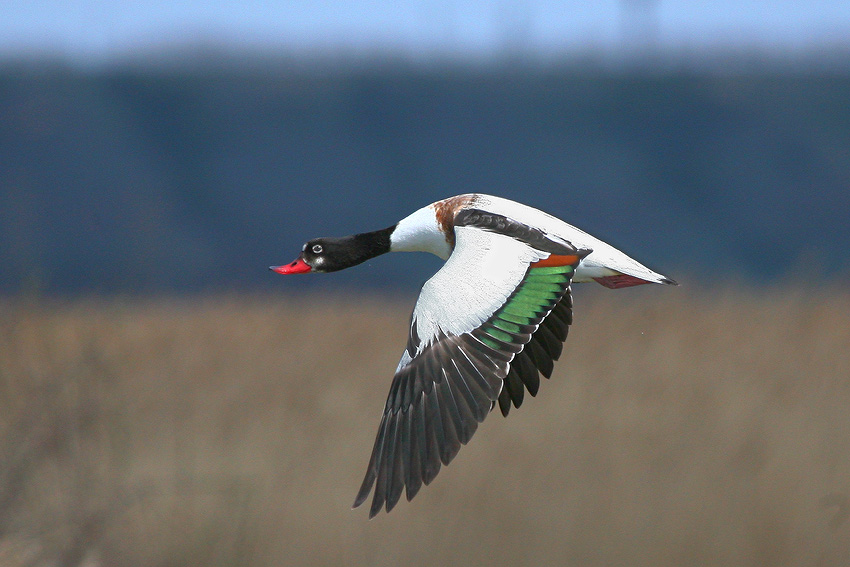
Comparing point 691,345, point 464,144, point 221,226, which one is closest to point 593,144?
point 464,144

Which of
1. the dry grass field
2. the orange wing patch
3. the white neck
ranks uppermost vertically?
the white neck

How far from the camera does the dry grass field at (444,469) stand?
515cm

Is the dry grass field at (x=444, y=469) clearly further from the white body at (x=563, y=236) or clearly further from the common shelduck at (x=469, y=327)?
the common shelduck at (x=469, y=327)

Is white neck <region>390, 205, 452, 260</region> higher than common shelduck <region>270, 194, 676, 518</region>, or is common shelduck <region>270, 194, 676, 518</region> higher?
white neck <region>390, 205, 452, 260</region>

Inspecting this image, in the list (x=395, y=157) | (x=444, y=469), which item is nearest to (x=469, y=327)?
(x=444, y=469)

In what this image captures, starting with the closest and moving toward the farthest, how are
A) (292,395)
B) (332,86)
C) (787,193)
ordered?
(292,395) → (787,193) → (332,86)

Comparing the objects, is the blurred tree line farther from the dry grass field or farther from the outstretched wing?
the outstretched wing

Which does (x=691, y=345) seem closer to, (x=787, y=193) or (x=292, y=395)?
(x=292, y=395)

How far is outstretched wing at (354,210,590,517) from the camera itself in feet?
10.1

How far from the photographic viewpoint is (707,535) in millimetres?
5773

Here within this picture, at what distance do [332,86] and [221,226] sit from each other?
829 centimetres

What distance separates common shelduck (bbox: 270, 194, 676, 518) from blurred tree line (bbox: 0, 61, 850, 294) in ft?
67.1

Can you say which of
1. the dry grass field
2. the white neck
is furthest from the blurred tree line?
the white neck

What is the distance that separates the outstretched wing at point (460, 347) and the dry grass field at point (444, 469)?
1.96 meters
